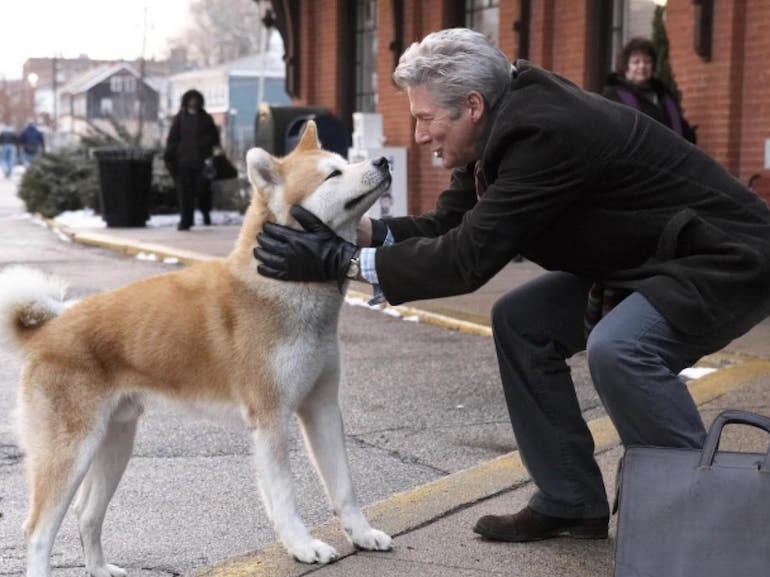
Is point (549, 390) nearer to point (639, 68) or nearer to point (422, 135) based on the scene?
point (422, 135)

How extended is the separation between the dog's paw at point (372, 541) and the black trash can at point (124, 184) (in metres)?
15.0

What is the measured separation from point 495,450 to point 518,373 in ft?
5.39

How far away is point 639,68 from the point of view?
930 centimetres

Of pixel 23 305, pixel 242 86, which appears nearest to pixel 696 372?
pixel 23 305

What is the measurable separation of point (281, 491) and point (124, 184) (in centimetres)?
1519

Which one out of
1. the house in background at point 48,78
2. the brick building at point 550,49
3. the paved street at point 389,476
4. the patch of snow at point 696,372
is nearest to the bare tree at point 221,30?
the house in background at point 48,78

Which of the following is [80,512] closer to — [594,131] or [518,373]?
[518,373]

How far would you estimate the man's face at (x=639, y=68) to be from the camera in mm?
9273

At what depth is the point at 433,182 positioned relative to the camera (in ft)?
50.1

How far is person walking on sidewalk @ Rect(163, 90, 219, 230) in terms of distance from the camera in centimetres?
1808

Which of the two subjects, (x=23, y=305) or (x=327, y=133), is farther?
(x=327, y=133)

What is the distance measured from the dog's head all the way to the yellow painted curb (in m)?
1.08

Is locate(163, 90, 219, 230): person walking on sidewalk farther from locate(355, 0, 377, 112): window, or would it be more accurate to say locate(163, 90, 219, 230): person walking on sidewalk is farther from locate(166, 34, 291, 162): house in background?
locate(166, 34, 291, 162): house in background

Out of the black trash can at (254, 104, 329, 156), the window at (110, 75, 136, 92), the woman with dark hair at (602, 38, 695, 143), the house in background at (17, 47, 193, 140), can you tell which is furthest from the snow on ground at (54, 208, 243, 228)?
the window at (110, 75, 136, 92)
